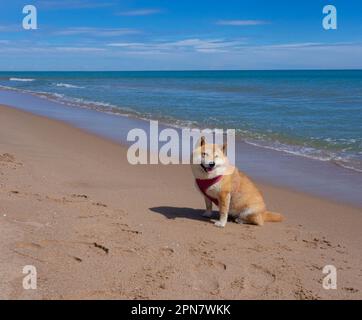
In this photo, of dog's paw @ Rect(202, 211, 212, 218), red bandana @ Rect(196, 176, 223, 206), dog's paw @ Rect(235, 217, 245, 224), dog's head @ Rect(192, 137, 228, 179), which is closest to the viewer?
dog's head @ Rect(192, 137, 228, 179)

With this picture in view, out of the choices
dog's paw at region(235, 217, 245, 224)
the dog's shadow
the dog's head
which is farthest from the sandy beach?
the dog's head

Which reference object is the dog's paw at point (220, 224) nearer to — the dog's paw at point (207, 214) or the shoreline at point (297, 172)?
the dog's paw at point (207, 214)

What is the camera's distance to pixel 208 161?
6.27 meters

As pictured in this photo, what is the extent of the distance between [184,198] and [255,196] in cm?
147

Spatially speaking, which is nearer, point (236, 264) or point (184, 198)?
point (236, 264)

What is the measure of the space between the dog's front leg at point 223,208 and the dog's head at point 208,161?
0.33 meters

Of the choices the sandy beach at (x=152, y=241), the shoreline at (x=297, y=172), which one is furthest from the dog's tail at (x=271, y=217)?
the shoreline at (x=297, y=172)

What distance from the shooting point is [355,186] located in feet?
27.7

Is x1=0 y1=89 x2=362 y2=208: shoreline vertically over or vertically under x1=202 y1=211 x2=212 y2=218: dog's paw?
over

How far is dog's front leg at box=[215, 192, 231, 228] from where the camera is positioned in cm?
637

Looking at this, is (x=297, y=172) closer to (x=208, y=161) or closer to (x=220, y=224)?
(x=220, y=224)

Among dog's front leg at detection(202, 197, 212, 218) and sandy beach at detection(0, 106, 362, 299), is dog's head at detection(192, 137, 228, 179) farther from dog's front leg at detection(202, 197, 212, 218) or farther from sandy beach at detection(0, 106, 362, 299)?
sandy beach at detection(0, 106, 362, 299)
